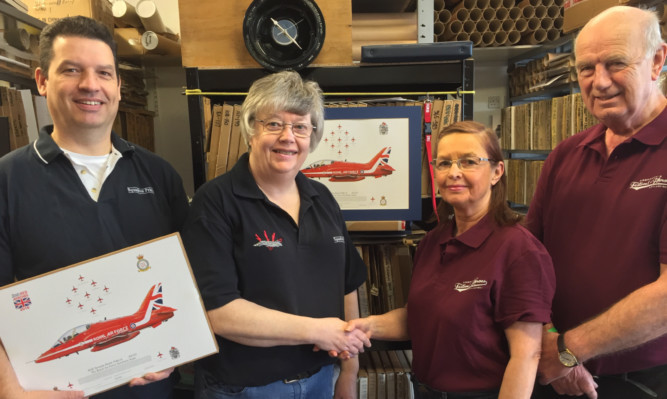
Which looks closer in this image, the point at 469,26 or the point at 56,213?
the point at 56,213

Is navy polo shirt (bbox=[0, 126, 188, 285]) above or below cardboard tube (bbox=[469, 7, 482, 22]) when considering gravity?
below

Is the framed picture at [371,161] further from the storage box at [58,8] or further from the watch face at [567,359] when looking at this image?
the storage box at [58,8]

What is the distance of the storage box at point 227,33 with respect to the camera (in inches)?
73.9

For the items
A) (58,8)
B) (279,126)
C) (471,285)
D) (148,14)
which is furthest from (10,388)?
(148,14)

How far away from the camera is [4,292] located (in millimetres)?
1060

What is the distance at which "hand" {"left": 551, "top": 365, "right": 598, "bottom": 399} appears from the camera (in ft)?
4.00

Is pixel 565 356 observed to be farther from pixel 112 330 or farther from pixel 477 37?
pixel 477 37

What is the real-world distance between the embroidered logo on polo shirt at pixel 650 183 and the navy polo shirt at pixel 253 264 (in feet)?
3.16

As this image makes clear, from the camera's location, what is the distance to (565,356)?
118 cm

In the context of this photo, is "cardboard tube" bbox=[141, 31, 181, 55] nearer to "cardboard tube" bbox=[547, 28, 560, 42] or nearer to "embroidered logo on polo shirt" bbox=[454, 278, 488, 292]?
"embroidered logo on polo shirt" bbox=[454, 278, 488, 292]

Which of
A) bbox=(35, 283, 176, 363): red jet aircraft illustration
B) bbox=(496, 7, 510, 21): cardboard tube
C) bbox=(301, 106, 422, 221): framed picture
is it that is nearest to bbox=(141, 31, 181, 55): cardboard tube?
bbox=(301, 106, 422, 221): framed picture

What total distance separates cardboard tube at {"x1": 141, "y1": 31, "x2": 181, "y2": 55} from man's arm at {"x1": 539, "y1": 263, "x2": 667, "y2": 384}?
3.26 metres

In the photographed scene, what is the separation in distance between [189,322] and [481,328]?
2.77 feet

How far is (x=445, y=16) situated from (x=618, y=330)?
3.25m
